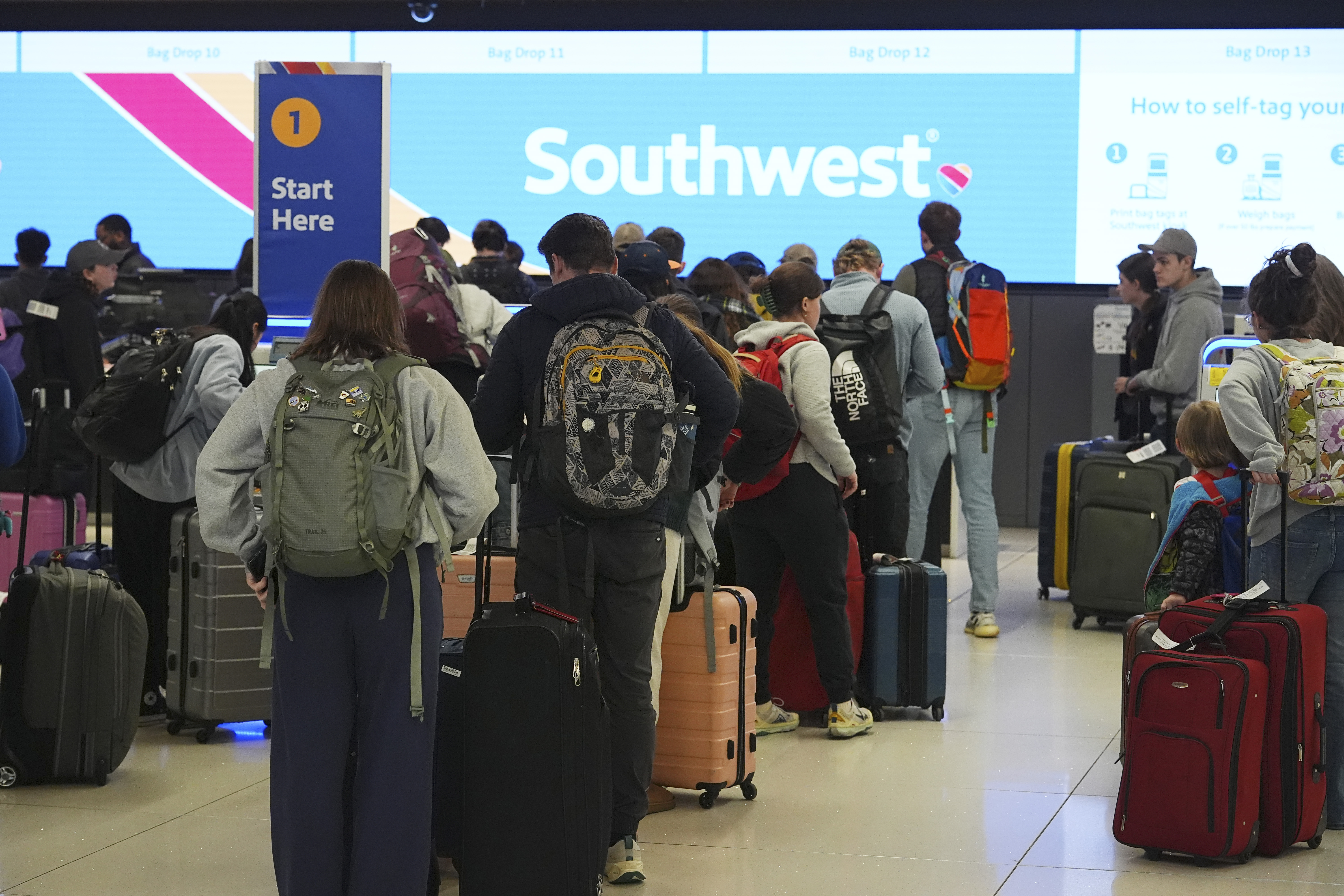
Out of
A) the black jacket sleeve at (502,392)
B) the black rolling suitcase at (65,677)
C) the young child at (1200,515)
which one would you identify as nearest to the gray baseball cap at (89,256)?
the black rolling suitcase at (65,677)

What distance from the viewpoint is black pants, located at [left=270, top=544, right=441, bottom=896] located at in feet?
10.4

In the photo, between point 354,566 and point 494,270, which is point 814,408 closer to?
point 354,566

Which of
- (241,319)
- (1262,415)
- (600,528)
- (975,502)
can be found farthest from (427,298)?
(1262,415)

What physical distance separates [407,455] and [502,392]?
50 centimetres

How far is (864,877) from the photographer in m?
3.88

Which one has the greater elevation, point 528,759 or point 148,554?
point 148,554

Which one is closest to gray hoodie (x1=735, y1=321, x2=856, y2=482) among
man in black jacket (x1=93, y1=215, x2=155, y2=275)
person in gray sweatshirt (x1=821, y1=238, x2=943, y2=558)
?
person in gray sweatshirt (x1=821, y1=238, x2=943, y2=558)

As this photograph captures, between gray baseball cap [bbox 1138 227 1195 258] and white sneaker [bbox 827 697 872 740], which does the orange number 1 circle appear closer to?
white sneaker [bbox 827 697 872 740]

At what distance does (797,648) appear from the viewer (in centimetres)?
551

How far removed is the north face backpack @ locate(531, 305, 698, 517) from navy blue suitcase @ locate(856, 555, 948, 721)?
2.18 meters

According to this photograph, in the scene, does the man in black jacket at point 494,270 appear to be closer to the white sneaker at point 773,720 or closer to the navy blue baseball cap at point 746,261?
the navy blue baseball cap at point 746,261

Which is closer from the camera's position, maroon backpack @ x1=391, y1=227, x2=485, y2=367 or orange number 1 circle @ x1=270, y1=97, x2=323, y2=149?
orange number 1 circle @ x1=270, y1=97, x2=323, y2=149

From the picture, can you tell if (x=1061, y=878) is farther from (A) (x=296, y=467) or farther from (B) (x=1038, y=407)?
(B) (x=1038, y=407)

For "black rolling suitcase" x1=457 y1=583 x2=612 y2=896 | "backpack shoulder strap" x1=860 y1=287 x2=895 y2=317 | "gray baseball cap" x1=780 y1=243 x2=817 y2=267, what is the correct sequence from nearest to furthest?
"black rolling suitcase" x1=457 y1=583 x2=612 y2=896 < "backpack shoulder strap" x1=860 y1=287 x2=895 y2=317 < "gray baseball cap" x1=780 y1=243 x2=817 y2=267
